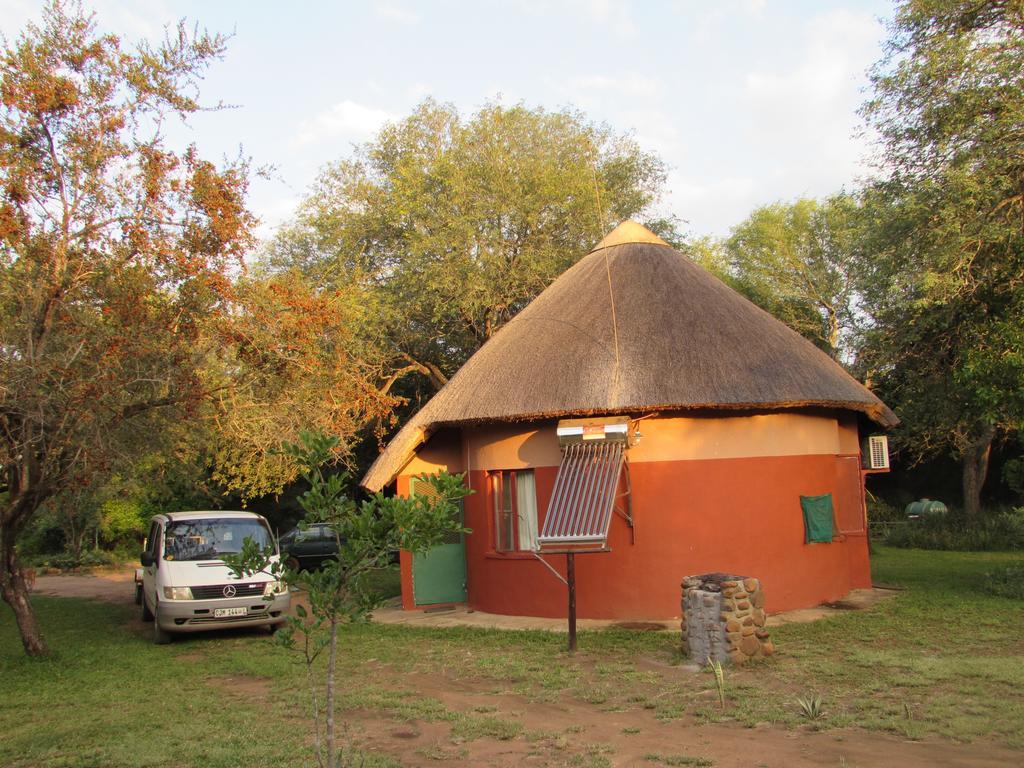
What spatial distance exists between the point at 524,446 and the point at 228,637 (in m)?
5.16

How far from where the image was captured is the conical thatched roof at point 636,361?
11.8m

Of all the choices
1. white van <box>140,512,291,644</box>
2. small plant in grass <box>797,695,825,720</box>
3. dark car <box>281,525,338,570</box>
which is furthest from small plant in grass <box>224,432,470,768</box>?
dark car <box>281,525,338,570</box>

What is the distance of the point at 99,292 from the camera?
34.1ft

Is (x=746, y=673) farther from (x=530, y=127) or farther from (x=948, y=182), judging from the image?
(x=530, y=127)

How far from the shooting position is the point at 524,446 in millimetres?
12852

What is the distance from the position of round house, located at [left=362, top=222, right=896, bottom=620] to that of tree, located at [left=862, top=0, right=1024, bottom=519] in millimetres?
1832

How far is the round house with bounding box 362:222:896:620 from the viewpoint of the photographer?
11.8 m

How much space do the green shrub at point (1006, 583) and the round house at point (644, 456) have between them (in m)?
2.06

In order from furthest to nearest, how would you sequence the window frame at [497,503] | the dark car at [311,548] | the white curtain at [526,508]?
1. the dark car at [311,548]
2. the window frame at [497,503]
3. the white curtain at [526,508]

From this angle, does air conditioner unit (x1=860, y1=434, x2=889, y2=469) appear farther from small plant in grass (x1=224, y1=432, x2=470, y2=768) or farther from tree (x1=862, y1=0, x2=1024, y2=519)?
small plant in grass (x1=224, y1=432, x2=470, y2=768)

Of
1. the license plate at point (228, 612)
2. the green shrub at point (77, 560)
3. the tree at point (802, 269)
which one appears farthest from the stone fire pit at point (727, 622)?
the green shrub at point (77, 560)

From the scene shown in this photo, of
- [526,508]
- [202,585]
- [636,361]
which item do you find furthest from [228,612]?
[636,361]

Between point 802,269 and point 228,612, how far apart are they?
24.2 metres

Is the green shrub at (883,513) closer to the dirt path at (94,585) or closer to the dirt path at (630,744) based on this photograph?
the dirt path at (94,585)
